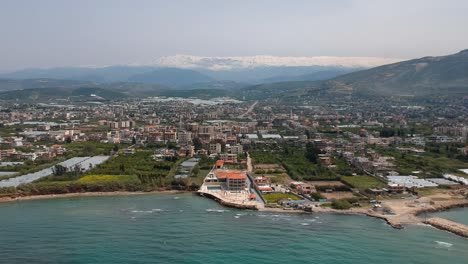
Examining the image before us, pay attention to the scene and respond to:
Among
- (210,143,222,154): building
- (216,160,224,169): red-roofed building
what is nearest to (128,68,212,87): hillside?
(210,143,222,154): building

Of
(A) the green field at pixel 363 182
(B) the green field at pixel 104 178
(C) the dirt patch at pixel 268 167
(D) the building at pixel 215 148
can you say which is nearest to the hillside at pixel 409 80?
(D) the building at pixel 215 148

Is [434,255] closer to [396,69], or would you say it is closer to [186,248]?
[186,248]

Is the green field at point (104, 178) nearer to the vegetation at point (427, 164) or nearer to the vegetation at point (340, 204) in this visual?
the vegetation at point (340, 204)

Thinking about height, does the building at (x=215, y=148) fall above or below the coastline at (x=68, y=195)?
above

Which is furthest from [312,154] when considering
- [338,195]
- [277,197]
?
[277,197]

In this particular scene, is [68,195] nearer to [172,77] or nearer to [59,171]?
[59,171]

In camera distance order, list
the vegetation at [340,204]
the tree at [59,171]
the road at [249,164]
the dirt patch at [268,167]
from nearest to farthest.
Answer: the vegetation at [340,204]
the tree at [59,171]
the road at [249,164]
the dirt patch at [268,167]

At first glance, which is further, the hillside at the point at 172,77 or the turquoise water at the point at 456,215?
the hillside at the point at 172,77

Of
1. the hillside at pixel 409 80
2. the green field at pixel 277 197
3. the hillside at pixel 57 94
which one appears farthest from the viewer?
the hillside at pixel 57 94
